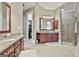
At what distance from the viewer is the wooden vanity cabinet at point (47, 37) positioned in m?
8.92

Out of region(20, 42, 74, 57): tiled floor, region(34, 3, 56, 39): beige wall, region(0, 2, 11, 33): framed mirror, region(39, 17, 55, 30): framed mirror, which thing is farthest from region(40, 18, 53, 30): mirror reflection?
region(0, 2, 11, 33): framed mirror

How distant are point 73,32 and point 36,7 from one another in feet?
9.49

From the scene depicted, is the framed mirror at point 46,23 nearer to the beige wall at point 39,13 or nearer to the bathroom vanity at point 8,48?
the beige wall at point 39,13

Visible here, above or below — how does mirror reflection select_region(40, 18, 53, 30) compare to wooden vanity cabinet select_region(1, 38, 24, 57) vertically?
above

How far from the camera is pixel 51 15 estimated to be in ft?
32.0

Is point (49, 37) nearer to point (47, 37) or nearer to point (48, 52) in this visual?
point (47, 37)

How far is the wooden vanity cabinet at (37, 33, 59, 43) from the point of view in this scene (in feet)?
29.3

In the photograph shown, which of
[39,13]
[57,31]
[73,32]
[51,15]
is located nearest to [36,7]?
[39,13]

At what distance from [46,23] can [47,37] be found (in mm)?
1176

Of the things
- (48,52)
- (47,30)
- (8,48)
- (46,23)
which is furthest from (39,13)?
(8,48)

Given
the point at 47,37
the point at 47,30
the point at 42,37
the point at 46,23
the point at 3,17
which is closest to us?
the point at 3,17

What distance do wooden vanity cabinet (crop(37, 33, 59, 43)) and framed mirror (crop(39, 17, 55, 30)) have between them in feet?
2.43

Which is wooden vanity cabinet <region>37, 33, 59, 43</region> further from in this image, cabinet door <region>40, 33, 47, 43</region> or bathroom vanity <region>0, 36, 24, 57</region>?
bathroom vanity <region>0, 36, 24, 57</region>

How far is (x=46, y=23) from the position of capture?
32.5 feet
